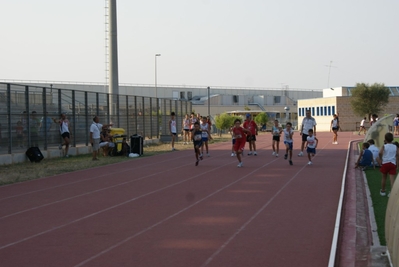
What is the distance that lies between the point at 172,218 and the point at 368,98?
57153 mm

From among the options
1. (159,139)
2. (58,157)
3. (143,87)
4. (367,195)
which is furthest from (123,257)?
(143,87)

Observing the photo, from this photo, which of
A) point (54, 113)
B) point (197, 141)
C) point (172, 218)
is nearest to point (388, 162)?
point (172, 218)

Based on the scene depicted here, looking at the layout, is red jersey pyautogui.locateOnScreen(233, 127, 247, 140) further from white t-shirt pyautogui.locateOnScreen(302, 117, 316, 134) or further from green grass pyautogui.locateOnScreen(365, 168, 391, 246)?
green grass pyautogui.locateOnScreen(365, 168, 391, 246)

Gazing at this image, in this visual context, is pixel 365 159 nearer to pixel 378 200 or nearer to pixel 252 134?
pixel 378 200

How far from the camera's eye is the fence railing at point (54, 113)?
921 inches

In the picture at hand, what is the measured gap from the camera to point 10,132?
23.4 m

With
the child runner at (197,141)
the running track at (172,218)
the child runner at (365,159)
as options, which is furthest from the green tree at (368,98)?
the running track at (172,218)

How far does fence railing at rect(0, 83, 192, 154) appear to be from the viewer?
921 inches

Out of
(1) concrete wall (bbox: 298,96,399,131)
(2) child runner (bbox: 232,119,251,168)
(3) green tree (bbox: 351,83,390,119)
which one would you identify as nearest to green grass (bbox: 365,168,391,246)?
(2) child runner (bbox: 232,119,251,168)

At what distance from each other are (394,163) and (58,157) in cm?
1643

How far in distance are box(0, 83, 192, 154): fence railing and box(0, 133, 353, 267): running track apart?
5225 millimetres

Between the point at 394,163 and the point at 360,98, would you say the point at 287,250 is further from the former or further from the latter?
the point at 360,98

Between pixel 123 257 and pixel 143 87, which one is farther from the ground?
pixel 143 87

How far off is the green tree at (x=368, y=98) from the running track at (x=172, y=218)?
4688 cm
